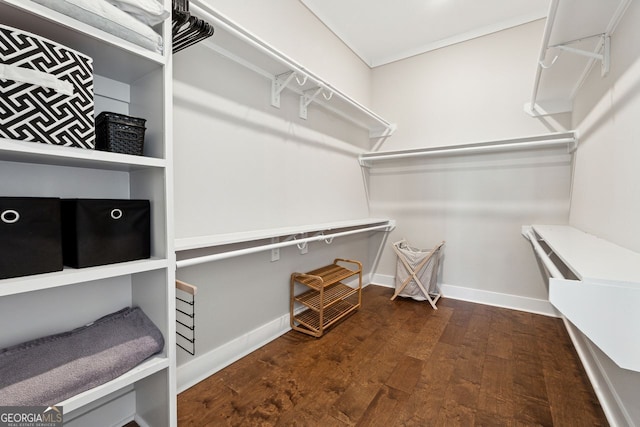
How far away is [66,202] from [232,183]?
834 millimetres

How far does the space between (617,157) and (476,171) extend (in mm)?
1302

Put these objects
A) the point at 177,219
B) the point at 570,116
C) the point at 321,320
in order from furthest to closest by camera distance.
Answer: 1. the point at 570,116
2. the point at 321,320
3. the point at 177,219

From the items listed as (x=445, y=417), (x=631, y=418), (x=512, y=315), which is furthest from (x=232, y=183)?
(x=512, y=315)

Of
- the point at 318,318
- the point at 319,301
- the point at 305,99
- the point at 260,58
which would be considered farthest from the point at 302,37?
the point at 318,318

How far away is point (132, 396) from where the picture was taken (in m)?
1.21

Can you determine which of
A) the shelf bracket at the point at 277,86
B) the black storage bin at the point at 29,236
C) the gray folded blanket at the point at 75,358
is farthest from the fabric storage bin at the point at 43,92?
the shelf bracket at the point at 277,86

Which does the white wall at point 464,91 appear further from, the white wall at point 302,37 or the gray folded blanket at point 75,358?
the gray folded blanket at point 75,358

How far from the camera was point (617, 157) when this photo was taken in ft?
4.40

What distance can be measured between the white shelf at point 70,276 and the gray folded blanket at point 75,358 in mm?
278

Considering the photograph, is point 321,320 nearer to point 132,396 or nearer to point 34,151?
point 132,396

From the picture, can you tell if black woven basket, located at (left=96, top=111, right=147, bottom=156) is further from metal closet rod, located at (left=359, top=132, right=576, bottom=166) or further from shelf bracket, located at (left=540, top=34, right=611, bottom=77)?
metal closet rod, located at (left=359, top=132, right=576, bottom=166)

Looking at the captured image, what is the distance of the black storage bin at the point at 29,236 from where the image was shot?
72 cm

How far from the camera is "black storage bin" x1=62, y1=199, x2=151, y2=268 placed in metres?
0.86

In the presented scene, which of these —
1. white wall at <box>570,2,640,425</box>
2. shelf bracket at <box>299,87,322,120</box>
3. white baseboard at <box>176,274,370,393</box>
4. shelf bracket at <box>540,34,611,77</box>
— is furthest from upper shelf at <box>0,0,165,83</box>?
shelf bracket at <box>540,34,611,77</box>
